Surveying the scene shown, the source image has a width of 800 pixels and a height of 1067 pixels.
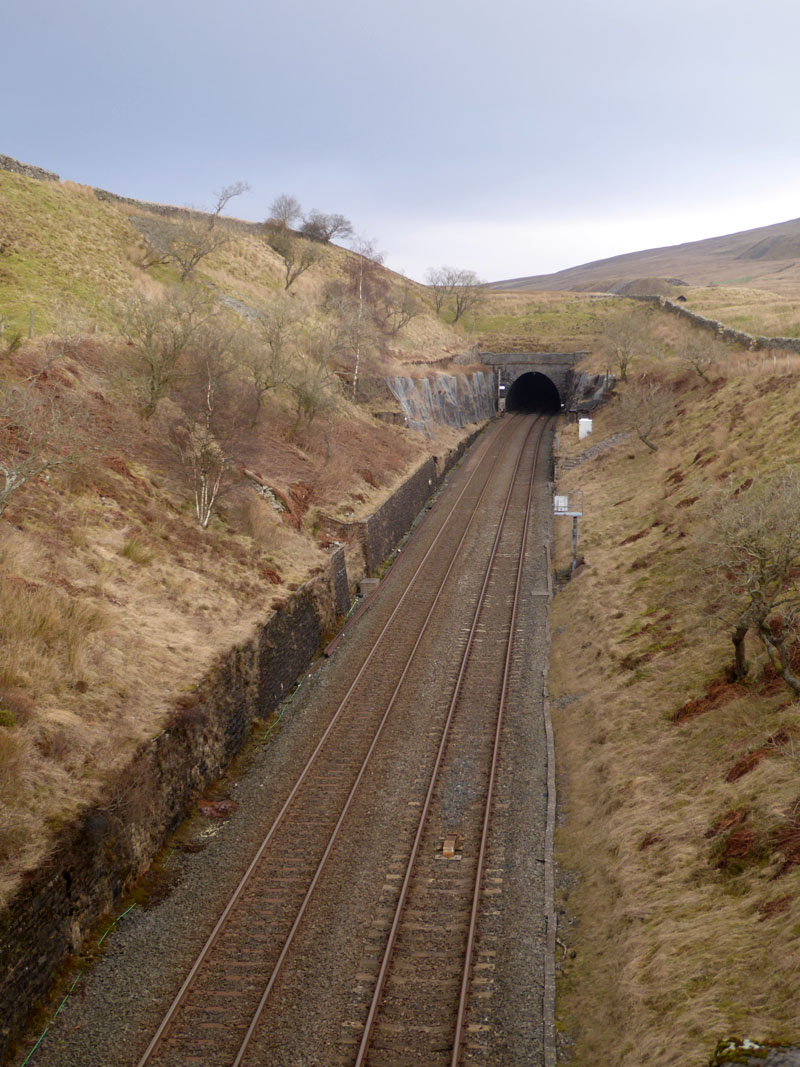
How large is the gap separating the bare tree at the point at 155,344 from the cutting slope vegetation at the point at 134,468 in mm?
131

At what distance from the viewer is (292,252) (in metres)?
69.9

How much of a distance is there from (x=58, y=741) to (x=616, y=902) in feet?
35.7

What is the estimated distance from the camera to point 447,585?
30.2 m

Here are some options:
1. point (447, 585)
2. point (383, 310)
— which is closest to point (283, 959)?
point (447, 585)

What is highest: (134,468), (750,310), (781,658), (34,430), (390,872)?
(750,310)

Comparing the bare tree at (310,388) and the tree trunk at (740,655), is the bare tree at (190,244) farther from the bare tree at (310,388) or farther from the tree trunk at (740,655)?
the tree trunk at (740,655)

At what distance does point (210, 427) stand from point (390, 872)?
22.5 meters

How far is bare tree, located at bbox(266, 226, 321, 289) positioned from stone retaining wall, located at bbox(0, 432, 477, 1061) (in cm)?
4535

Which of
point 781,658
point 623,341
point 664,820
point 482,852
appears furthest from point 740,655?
point 623,341

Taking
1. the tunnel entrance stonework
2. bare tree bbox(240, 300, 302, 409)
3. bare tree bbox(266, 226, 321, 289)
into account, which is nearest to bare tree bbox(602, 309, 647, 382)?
the tunnel entrance stonework

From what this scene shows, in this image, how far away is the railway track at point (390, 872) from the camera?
36.7 ft

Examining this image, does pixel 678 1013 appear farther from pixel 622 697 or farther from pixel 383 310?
pixel 383 310

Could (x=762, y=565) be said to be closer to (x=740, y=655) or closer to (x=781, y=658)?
(x=781, y=658)

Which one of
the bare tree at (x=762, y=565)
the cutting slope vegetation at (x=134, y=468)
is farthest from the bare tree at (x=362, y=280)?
the bare tree at (x=762, y=565)
